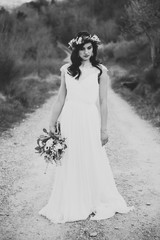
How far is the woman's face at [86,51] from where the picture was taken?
373cm

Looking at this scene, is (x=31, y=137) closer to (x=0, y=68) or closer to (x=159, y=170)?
(x=159, y=170)

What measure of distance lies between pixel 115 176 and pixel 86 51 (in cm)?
267

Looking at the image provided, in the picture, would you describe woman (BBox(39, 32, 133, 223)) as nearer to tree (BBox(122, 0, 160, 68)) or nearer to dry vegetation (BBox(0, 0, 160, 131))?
dry vegetation (BBox(0, 0, 160, 131))

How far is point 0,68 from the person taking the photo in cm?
1277

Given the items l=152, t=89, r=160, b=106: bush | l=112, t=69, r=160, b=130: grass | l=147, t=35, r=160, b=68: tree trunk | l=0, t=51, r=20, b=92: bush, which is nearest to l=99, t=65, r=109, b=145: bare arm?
l=112, t=69, r=160, b=130: grass

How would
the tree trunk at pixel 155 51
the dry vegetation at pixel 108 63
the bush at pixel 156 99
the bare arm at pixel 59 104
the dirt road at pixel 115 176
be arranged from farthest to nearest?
the tree trunk at pixel 155 51 → the dry vegetation at pixel 108 63 → the bush at pixel 156 99 → the bare arm at pixel 59 104 → the dirt road at pixel 115 176

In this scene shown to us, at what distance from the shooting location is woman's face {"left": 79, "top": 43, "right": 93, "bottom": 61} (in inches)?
147

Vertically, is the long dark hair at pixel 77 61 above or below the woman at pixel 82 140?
above

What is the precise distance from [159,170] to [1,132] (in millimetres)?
4899

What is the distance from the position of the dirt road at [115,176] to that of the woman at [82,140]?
0.71 feet

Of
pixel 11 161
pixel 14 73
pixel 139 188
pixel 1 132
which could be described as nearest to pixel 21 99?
pixel 14 73

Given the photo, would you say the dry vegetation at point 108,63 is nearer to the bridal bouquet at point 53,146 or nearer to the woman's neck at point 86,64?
the bridal bouquet at point 53,146

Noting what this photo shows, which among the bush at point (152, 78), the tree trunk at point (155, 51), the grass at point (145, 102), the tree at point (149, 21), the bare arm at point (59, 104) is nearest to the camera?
the bare arm at point (59, 104)

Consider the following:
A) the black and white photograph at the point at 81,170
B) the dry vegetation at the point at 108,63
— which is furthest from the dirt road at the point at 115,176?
the dry vegetation at the point at 108,63
